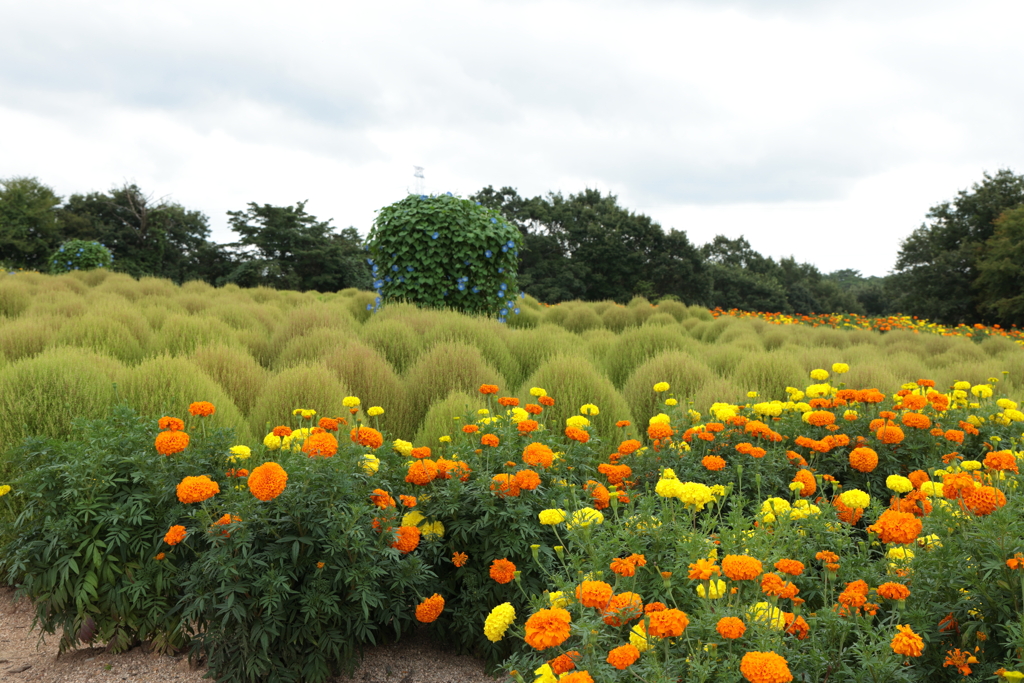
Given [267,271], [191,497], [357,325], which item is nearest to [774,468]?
[191,497]

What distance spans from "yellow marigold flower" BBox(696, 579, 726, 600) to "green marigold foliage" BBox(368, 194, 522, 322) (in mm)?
6837

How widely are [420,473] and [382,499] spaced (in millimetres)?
220

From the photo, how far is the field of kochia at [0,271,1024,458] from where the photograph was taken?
13.2ft

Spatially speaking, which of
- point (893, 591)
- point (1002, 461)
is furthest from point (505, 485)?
point (1002, 461)

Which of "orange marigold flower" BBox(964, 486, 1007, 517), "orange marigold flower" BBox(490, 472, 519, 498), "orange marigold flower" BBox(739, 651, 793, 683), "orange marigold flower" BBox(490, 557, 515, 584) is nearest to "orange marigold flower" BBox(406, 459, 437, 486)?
"orange marigold flower" BBox(490, 472, 519, 498)

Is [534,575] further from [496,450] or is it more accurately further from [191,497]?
[191,497]

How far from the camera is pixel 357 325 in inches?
294

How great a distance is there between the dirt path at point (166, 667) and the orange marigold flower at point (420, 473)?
85 cm

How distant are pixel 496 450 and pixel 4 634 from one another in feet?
9.14

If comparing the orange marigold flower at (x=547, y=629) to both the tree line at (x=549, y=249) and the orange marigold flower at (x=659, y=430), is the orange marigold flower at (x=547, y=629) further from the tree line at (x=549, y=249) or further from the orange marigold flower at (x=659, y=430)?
the tree line at (x=549, y=249)

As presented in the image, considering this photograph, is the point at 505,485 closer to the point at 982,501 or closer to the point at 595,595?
the point at 595,595

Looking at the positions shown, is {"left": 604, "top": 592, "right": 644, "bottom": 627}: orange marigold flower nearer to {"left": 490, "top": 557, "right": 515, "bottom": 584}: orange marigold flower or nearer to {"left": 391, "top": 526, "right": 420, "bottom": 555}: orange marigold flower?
{"left": 490, "top": 557, "right": 515, "bottom": 584}: orange marigold flower

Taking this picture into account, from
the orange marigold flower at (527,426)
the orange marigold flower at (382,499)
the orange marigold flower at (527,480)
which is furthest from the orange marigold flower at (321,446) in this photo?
the orange marigold flower at (527,426)

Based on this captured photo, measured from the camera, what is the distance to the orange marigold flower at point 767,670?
1.37m
